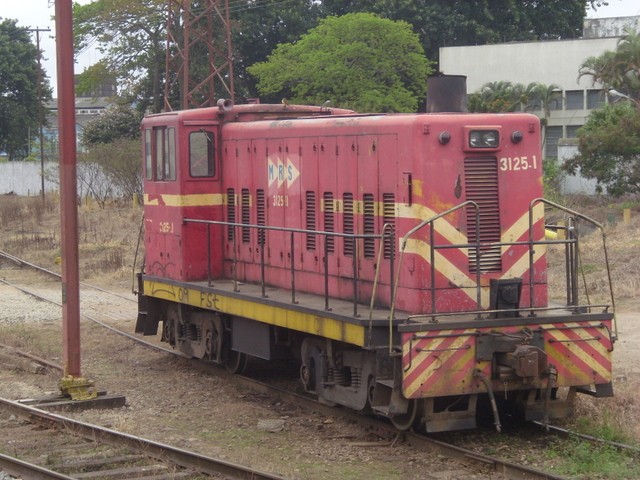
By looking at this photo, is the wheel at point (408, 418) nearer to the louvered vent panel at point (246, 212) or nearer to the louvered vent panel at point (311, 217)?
the louvered vent panel at point (311, 217)

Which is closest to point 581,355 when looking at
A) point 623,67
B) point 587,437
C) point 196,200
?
point 587,437

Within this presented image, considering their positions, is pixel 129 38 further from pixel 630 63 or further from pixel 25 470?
pixel 25 470

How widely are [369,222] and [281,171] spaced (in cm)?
185

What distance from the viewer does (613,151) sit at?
3338 cm

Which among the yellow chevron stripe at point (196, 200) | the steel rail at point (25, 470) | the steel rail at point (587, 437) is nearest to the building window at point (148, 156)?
the yellow chevron stripe at point (196, 200)

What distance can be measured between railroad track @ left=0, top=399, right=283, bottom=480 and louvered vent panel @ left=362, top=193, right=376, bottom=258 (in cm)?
272

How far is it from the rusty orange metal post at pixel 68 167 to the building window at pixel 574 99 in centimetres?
4488

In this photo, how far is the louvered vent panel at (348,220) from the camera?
33.2 ft

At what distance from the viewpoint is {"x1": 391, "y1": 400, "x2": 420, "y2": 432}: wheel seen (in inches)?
345

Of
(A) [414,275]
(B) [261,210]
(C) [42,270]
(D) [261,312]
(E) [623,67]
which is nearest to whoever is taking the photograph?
(A) [414,275]

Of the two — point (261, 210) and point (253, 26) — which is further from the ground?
point (253, 26)

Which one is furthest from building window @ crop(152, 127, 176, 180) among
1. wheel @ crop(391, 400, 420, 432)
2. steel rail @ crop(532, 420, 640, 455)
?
steel rail @ crop(532, 420, 640, 455)

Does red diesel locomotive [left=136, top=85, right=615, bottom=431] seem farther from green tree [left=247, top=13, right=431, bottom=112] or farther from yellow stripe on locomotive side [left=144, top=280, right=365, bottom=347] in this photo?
green tree [left=247, top=13, right=431, bottom=112]

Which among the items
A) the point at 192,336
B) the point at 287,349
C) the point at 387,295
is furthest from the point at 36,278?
the point at 387,295
